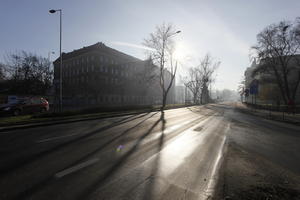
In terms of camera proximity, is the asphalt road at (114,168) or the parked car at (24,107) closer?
the asphalt road at (114,168)

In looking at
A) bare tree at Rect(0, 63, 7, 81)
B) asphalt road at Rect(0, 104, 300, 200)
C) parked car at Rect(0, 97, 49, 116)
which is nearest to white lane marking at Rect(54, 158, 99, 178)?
asphalt road at Rect(0, 104, 300, 200)

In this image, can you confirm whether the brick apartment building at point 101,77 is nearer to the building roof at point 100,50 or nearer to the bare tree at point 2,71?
the building roof at point 100,50

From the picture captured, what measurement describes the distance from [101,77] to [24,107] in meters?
42.9

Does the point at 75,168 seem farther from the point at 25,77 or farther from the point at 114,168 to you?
the point at 25,77

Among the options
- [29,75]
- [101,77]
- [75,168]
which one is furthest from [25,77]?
[75,168]

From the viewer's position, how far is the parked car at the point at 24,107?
12688 mm

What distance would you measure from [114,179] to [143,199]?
932mm

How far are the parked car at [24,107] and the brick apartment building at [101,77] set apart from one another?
30.8 metres

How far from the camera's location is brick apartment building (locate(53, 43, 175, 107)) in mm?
48250

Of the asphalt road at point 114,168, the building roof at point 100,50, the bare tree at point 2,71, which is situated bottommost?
the asphalt road at point 114,168

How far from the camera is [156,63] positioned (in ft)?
97.4

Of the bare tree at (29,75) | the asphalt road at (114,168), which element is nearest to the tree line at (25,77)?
the bare tree at (29,75)

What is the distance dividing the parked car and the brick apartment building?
30766mm

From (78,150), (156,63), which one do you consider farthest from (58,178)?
(156,63)
